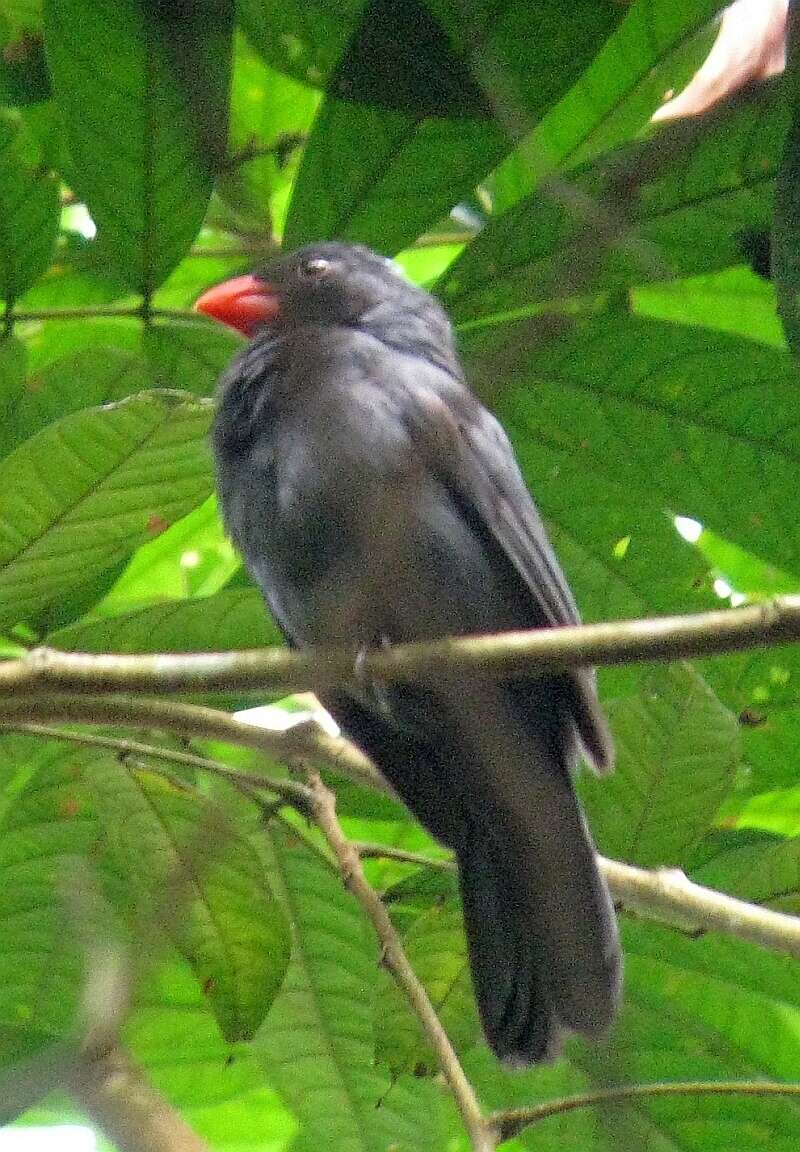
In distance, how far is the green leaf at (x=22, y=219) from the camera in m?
2.95

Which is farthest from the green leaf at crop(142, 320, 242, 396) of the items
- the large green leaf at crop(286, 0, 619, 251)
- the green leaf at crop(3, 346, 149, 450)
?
the large green leaf at crop(286, 0, 619, 251)

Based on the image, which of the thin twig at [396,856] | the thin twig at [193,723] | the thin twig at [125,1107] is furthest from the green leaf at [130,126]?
the thin twig at [125,1107]

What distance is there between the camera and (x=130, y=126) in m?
2.76

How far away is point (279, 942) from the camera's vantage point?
270 cm

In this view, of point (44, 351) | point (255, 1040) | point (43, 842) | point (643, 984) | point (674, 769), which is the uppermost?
point (44, 351)

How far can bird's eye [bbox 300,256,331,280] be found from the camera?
3488mm

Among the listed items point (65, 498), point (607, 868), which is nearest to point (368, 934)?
point (607, 868)

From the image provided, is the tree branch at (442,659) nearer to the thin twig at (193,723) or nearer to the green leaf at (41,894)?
the thin twig at (193,723)

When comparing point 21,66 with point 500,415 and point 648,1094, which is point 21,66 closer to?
point 500,415

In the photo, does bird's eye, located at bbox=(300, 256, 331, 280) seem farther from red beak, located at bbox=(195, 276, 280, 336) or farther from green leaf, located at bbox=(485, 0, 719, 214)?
green leaf, located at bbox=(485, 0, 719, 214)

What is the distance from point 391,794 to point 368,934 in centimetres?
26

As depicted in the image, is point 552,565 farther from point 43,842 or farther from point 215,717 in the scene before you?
point 43,842

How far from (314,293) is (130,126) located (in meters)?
1.05

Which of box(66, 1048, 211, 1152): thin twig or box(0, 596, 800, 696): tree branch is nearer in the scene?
box(66, 1048, 211, 1152): thin twig
